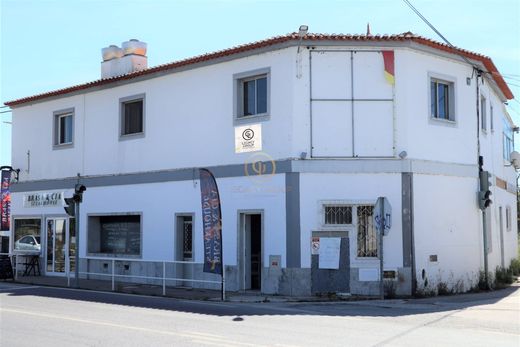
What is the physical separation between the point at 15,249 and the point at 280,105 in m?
13.5

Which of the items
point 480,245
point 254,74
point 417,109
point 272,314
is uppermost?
point 254,74

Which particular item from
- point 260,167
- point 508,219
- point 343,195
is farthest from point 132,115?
point 508,219

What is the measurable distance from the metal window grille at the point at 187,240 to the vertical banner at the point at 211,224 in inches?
111

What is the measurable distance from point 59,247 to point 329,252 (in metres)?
11.2

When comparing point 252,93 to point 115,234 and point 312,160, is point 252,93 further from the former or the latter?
point 115,234

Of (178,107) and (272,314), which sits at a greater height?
(178,107)

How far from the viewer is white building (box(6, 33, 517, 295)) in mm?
16656

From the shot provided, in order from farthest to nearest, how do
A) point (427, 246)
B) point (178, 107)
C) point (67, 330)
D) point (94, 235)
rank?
point (94, 235)
point (178, 107)
point (427, 246)
point (67, 330)

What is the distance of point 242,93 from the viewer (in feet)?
60.1

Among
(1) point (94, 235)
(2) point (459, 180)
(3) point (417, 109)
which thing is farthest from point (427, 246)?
(1) point (94, 235)

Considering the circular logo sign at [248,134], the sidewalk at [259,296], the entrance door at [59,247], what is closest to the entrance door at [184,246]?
the sidewalk at [259,296]

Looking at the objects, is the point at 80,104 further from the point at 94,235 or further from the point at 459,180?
the point at 459,180

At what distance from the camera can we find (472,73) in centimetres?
1878

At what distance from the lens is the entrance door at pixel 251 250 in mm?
17734
